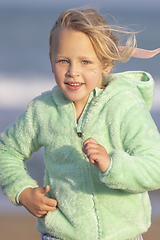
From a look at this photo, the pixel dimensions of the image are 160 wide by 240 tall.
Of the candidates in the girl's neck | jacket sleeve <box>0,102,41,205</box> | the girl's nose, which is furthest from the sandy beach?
the girl's nose

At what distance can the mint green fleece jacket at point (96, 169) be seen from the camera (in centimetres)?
174

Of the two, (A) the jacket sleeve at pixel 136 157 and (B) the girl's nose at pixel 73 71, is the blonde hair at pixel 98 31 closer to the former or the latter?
(B) the girl's nose at pixel 73 71

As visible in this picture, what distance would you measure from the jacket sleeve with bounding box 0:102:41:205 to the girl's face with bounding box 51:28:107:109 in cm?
31

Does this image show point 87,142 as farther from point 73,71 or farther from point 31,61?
point 31,61

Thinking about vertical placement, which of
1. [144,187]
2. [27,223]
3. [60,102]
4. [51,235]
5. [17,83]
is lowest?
[17,83]

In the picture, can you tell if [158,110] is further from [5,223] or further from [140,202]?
[140,202]

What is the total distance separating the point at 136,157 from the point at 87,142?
24 centimetres

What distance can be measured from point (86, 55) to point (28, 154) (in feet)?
2.28

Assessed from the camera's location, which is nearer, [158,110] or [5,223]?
[5,223]

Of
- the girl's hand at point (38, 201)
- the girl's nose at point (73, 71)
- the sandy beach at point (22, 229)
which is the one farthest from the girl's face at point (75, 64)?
the sandy beach at point (22, 229)

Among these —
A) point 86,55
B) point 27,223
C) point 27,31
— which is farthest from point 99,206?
point 27,31

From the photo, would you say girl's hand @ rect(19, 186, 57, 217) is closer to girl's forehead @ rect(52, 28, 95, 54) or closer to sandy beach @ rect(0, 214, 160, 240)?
girl's forehead @ rect(52, 28, 95, 54)

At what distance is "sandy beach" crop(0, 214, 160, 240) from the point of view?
370 centimetres

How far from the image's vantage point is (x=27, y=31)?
15.2 meters
